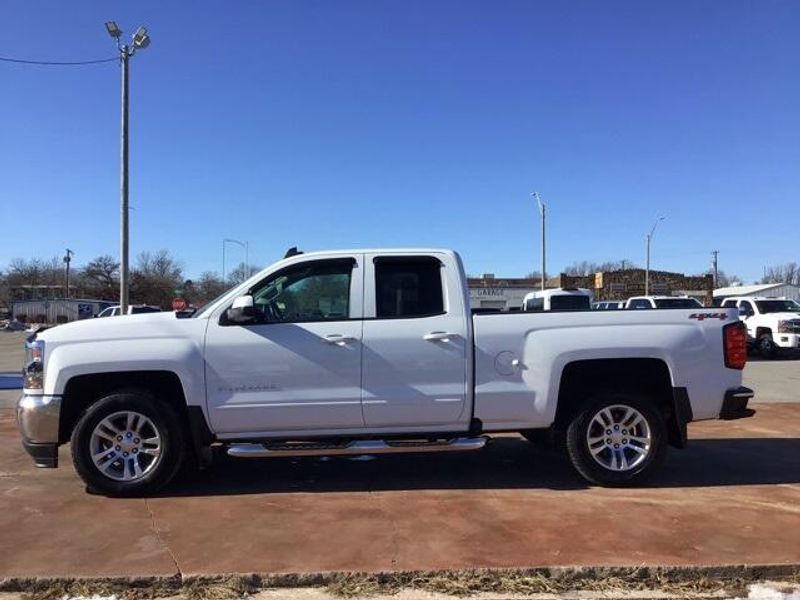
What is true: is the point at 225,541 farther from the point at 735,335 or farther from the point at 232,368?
the point at 735,335

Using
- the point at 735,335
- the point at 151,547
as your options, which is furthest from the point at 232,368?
the point at 735,335

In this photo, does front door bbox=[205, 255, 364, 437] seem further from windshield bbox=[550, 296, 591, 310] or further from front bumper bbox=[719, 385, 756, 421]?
windshield bbox=[550, 296, 591, 310]

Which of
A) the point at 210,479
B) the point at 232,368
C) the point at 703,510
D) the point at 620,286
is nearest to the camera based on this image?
the point at 703,510

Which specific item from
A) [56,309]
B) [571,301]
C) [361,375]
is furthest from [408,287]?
[56,309]

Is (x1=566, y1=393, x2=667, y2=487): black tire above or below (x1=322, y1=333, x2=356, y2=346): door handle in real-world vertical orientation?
below

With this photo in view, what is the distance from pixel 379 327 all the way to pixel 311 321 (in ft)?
1.92

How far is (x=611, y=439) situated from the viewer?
6.49 metres

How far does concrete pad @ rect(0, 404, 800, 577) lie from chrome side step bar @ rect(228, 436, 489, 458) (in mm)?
388

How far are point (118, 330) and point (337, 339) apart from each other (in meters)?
1.84

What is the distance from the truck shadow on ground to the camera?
658cm

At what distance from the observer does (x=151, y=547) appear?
503cm

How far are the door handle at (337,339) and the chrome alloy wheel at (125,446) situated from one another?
63.3 inches

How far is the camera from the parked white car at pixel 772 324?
22.9 meters

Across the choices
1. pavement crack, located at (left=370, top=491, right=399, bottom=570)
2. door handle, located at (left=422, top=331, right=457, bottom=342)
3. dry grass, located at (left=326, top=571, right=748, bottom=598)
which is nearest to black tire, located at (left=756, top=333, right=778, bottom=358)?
door handle, located at (left=422, top=331, right=457, bottom=342)
